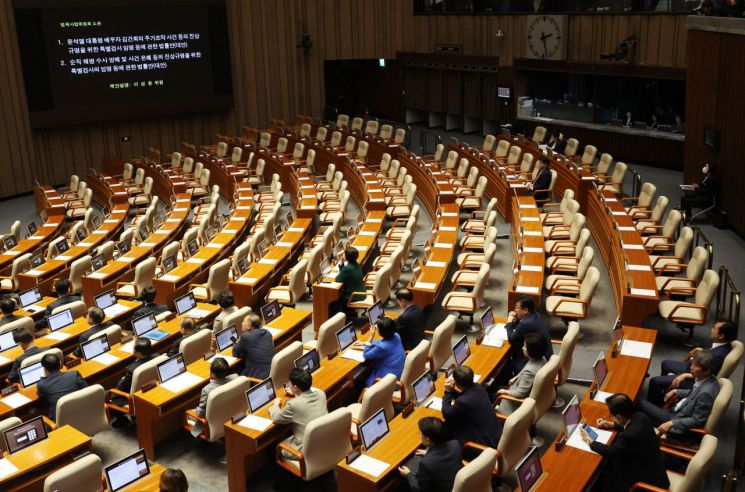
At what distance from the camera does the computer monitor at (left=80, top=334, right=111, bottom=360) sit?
307 inches

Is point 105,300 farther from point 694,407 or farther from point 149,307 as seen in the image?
point 694,407

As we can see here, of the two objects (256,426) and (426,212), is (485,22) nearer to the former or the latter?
(426,212)

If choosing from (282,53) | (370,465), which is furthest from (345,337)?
(282,53)

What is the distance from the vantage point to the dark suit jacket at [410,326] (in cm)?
789

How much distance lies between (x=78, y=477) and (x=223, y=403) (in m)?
1.41

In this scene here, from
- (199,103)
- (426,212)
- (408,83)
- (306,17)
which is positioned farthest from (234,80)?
(426,212)

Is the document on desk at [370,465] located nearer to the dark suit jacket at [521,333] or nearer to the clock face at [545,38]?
the dark suit jacket at [521,333]

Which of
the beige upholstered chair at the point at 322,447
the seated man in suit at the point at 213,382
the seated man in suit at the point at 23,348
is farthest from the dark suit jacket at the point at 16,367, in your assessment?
the beige upholstered chair at the point at 322,447

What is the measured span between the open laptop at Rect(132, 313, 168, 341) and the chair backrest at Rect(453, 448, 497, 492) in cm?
454

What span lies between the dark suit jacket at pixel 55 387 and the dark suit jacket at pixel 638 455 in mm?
4838

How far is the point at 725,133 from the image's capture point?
1269cm

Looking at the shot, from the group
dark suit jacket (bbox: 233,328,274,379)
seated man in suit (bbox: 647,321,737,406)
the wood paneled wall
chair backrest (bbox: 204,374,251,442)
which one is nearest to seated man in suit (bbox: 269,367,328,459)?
chair backrest (bbox: 204,374,251,442)

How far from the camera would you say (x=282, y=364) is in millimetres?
6938

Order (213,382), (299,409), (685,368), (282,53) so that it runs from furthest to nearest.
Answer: (282,53) < (685,368) < (213,382) < (299,409)
